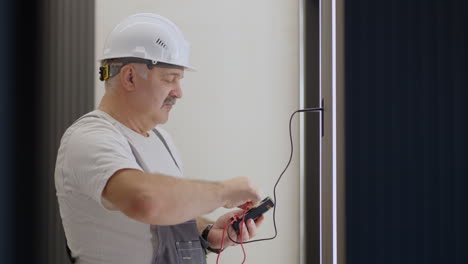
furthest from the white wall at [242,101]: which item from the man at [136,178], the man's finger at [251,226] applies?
the man's finger at [251,226]

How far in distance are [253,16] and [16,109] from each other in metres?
1.28

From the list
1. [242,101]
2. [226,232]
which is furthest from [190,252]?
[242,101]

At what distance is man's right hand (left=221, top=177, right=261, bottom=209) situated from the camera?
1.45 metres

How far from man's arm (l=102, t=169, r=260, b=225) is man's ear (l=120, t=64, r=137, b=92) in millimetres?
450

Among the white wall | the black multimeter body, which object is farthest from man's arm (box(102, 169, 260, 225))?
the white wall

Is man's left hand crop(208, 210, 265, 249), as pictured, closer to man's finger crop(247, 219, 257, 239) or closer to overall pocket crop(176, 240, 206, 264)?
man's finger crop(247, 219, 257, 239)

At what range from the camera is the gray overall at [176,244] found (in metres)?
1.50

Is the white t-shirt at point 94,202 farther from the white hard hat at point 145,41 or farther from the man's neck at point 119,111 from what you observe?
the white hard hat at point 145,41

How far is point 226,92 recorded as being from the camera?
263 cm

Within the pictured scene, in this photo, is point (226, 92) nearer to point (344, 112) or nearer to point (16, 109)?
point (16, 109)

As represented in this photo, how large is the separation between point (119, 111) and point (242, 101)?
1.08m

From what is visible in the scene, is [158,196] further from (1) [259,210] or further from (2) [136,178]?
(1) [259,210]

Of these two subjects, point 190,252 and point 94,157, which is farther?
point 190,252

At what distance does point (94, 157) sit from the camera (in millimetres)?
1303
